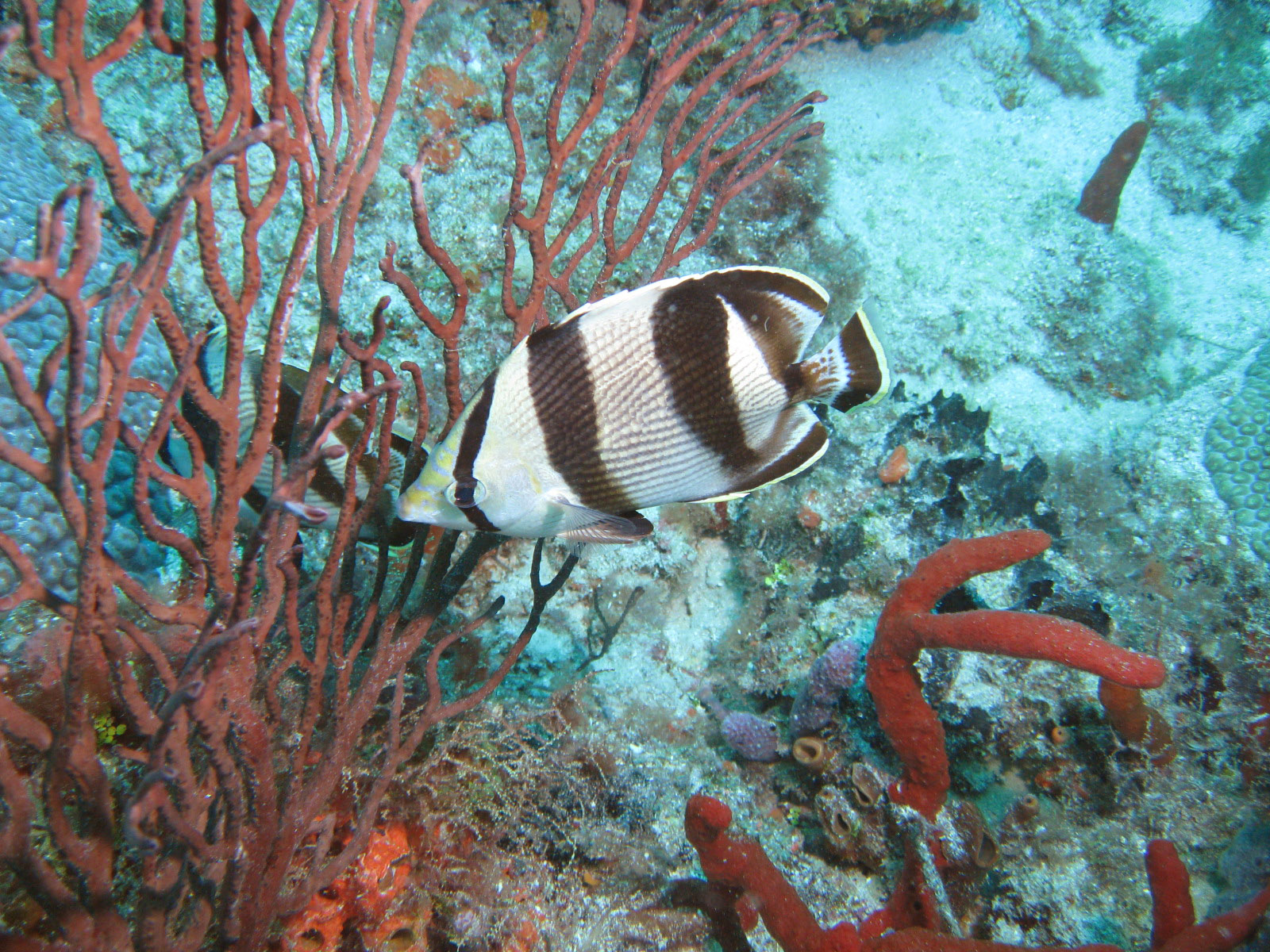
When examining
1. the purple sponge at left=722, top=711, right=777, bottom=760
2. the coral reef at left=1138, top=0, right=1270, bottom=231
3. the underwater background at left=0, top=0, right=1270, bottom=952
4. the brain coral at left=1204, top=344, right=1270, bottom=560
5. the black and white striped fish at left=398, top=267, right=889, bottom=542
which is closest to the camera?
the black and white striped fish at left=398, top=267, right=889, bottom=542

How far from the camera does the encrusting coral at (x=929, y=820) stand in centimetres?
194

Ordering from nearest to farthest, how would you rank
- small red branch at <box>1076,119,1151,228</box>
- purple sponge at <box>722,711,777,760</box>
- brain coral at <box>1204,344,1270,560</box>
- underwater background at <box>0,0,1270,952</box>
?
underwater background at <box>0,0,1270,952</box> < purple sponge at <box>722,711,777,760</box> < brain coral at <box>1204,344,1270,560</box> < small red branch at <box>1076,119,1151,228</box>

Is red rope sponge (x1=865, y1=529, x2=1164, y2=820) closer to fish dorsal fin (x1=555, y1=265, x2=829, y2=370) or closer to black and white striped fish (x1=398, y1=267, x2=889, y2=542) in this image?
black and white striped fish (x1=398, y1=267, x2=889, y2=542)

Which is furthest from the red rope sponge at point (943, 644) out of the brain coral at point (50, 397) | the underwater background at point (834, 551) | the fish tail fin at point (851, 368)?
the brain coral at point (50, 397)

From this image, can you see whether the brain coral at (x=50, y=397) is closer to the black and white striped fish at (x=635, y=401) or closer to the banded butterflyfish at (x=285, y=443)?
the banded butterflyfish at (x=285, y=443)

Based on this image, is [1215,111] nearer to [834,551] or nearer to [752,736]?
[834,551]

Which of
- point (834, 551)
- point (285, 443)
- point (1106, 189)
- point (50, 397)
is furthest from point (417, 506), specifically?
point (1106, 189)

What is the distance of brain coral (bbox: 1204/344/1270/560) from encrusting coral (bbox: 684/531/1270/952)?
327 centimetres

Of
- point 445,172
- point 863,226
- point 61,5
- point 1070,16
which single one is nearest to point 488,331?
point 445,172

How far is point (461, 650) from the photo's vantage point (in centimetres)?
296

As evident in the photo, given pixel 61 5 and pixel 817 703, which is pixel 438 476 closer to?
pixel 61 5

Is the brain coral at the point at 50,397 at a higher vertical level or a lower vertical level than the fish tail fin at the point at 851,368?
higher

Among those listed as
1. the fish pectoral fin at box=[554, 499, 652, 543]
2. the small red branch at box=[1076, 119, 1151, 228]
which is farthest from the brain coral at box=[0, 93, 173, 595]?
the small red branch at box=[1076, 119, 1151, 228]

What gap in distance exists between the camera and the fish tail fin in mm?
1749
